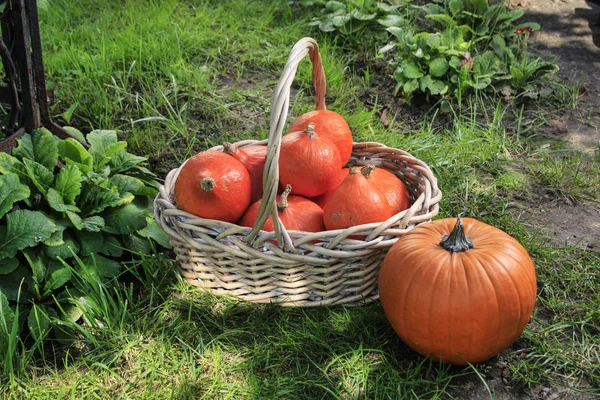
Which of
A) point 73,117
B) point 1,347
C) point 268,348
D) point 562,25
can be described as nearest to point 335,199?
point 268,348

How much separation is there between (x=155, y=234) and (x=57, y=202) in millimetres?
391

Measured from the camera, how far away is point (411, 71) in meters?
3.70

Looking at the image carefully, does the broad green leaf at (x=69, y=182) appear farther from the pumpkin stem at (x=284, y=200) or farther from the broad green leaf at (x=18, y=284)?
the pumpkin stem at (x=284, y=200)

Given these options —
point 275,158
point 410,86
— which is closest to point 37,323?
point 275,158

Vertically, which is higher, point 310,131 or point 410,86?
point 310,131

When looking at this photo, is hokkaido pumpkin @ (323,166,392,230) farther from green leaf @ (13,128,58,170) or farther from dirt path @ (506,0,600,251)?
green leaf @ (13,128,58,170)

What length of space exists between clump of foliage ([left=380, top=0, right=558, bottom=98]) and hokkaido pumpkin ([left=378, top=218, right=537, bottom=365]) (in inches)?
69.6

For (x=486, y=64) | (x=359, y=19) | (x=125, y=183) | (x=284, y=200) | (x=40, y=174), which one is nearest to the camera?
(x=284, y=200)

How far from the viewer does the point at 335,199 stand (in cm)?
227

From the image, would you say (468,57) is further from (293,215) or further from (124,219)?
(124,219)

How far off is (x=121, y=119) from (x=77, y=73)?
401 millimetres

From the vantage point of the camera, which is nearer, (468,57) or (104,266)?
(104,266)

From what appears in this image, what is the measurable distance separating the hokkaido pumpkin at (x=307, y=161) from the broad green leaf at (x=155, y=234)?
557mm

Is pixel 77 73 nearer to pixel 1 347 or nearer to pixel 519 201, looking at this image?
pixel 1 347
